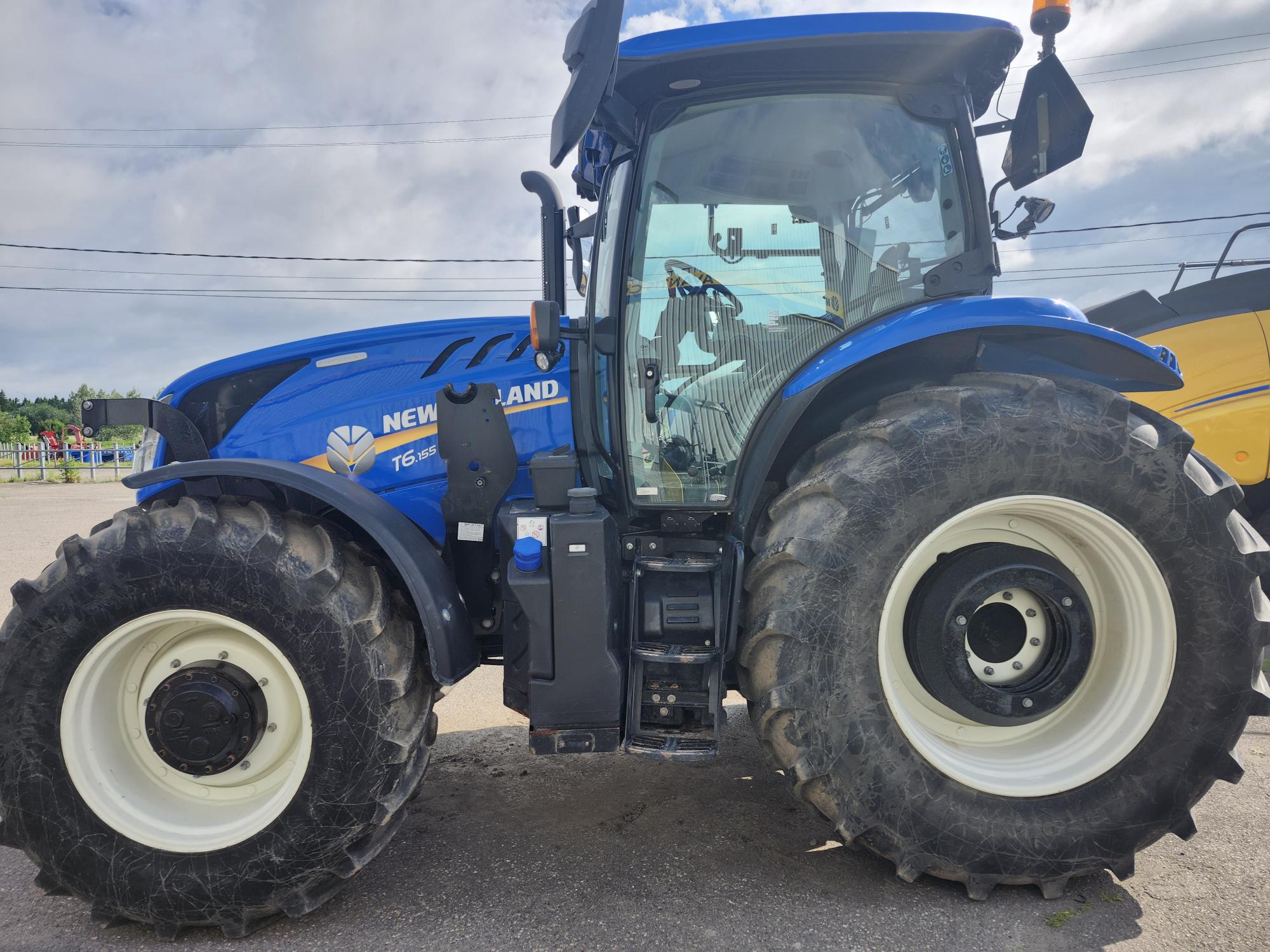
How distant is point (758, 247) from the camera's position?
2473 mm

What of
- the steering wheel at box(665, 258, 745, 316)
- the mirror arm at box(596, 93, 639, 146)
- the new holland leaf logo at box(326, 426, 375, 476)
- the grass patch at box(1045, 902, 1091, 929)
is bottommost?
the grass patch at box(1045, 902, 1091, 929)

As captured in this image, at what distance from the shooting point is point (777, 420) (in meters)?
2.36

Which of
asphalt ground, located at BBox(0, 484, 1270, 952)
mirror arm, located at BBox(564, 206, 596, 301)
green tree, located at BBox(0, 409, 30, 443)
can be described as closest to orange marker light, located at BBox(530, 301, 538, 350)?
mirror arm, located at BBox(564, 206, 596, 301)

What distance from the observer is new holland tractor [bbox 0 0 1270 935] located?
206cm

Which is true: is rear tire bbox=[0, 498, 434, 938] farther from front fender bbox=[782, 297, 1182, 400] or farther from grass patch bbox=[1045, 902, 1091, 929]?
grass patch bbox=[1045, 902, 1091, 929]

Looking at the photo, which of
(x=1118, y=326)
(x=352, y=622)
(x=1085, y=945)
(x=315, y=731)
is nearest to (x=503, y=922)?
(x=315, y=731)

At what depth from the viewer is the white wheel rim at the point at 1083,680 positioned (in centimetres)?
214

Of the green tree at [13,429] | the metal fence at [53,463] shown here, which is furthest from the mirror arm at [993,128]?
the green tree at [13,429]

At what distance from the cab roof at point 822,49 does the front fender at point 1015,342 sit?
0.74 meters

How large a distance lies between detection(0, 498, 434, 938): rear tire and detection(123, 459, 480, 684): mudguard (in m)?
0.12

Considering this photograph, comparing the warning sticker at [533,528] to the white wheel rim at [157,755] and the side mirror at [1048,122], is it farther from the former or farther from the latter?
the side mirror at [1048,122]

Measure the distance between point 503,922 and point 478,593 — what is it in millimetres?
1010

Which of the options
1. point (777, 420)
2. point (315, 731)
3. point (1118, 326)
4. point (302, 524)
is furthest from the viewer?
point (1118, 326)

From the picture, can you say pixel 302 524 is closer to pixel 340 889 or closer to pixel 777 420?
pixel 340 889
